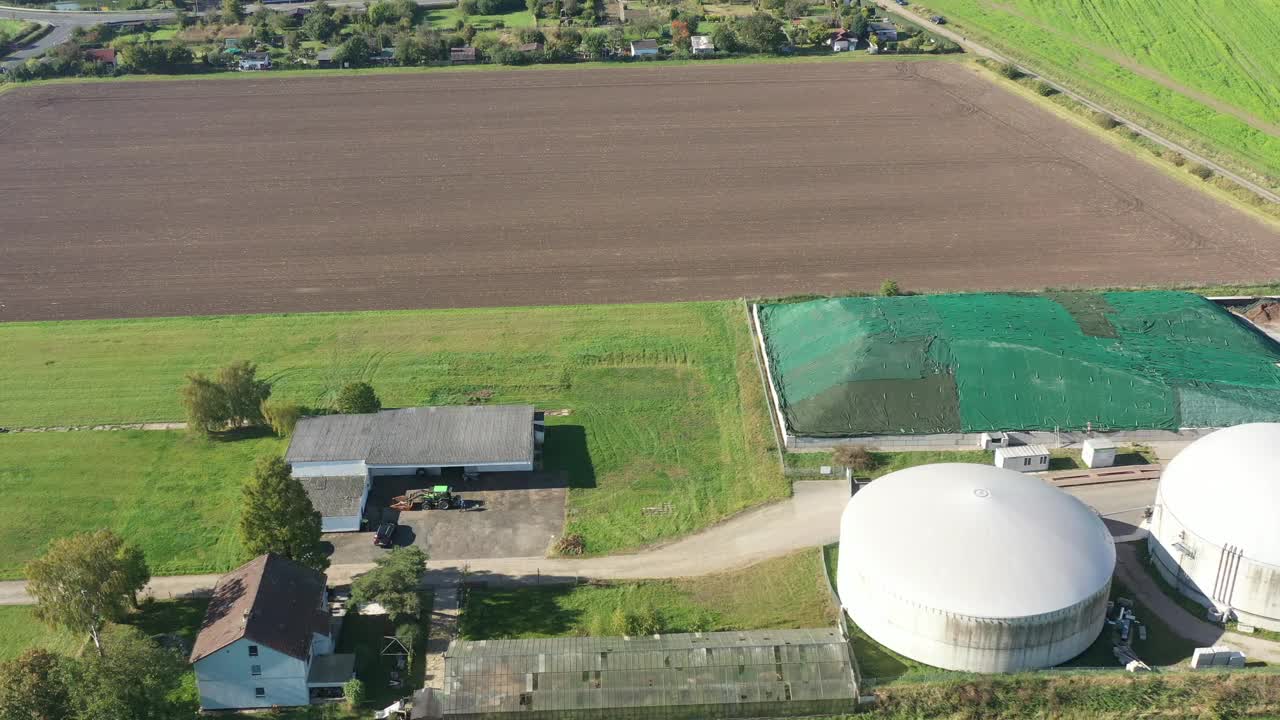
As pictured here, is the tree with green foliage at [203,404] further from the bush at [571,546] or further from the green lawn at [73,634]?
the bush at [571,546]

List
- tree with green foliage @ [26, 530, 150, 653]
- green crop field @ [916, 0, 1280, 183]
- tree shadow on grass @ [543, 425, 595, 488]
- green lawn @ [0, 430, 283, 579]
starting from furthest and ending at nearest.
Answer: green crop field @ [916, 0, 1280, 183], tree shadow on grass @ [543, 425, 595, 488], green lawn @ [0, 430, 283, 579], tree with green foliage @ [26, 530, 150, 653]

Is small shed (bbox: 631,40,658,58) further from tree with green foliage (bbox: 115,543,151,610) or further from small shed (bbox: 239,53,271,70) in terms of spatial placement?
tree with green foliage (bbox: 115,543,151,610)

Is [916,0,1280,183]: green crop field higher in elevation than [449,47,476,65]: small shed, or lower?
lower

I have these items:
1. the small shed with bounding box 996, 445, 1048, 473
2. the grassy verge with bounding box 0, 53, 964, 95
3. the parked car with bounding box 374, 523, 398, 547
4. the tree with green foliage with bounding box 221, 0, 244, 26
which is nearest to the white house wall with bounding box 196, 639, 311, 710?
the parked car with bounding box 374, 523, 398, 547

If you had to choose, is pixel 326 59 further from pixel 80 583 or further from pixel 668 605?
pixel 668 605

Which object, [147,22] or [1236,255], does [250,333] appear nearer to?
[1236,255]

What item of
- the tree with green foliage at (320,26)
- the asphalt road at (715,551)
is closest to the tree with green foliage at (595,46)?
the tree with green foliage at (320,26)

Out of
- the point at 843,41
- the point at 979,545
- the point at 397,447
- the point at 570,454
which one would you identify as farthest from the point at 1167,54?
the point at 397,447

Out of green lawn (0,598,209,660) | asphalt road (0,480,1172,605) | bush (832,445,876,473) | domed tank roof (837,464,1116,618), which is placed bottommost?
asphalt road (0,480,1172,605)
